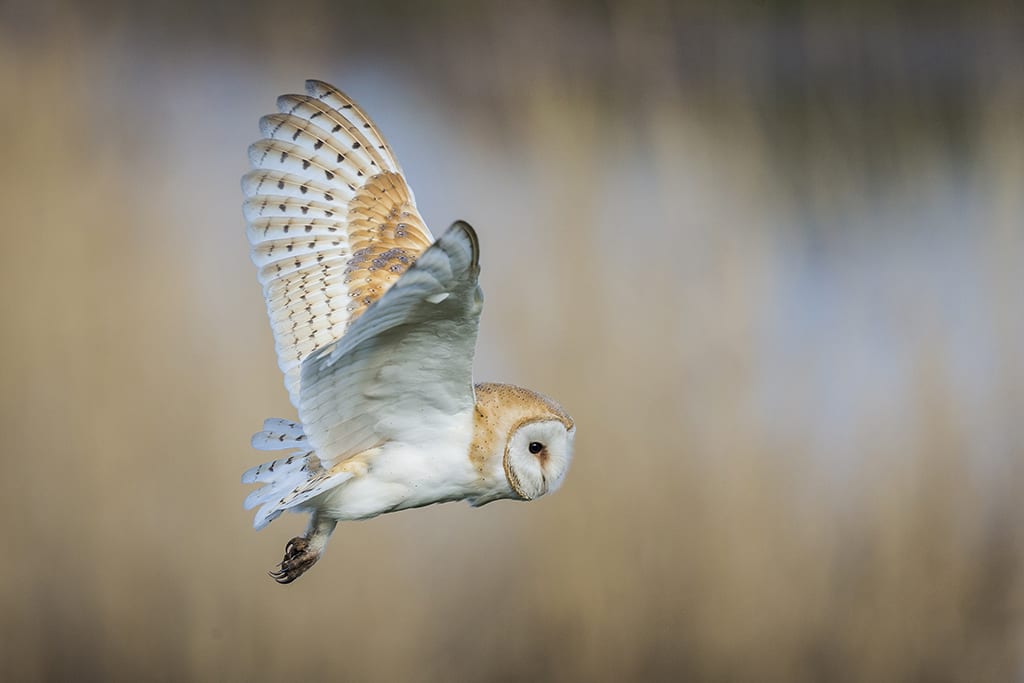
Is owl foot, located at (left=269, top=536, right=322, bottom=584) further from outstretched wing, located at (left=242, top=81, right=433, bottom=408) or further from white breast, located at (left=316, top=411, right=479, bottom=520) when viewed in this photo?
outstretched wing, located at (left=242, top=81, right=433, bottom=408)

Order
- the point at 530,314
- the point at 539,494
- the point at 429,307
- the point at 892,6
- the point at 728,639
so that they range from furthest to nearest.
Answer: the point at 892,6, the point at 728,639, the point at 530,314, the point at 539,494, the point at 429,307

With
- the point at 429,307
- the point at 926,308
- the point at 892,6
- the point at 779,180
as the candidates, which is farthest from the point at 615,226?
the point at 429,307

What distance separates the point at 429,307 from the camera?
96cm

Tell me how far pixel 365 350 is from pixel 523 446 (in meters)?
0.20

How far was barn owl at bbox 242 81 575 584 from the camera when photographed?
999mm

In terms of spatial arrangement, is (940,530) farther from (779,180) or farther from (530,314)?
(530,314)

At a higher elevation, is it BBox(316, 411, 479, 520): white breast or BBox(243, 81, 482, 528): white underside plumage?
BBox(243, 81, 482, 528): white underside plumage

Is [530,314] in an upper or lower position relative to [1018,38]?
lower

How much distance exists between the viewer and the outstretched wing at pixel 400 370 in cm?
92

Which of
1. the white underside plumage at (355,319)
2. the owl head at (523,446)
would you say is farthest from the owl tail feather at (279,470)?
the owl head at (523,446)

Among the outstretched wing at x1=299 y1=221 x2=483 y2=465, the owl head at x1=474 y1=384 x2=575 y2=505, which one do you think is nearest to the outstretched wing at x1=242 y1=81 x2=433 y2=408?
the outstretched wing at x1=299 y1=221 x2=483 y2=465

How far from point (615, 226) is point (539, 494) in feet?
5.28

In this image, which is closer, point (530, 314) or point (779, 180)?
point (530, 314)

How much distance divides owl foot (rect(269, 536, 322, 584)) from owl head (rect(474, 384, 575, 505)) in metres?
0.24
